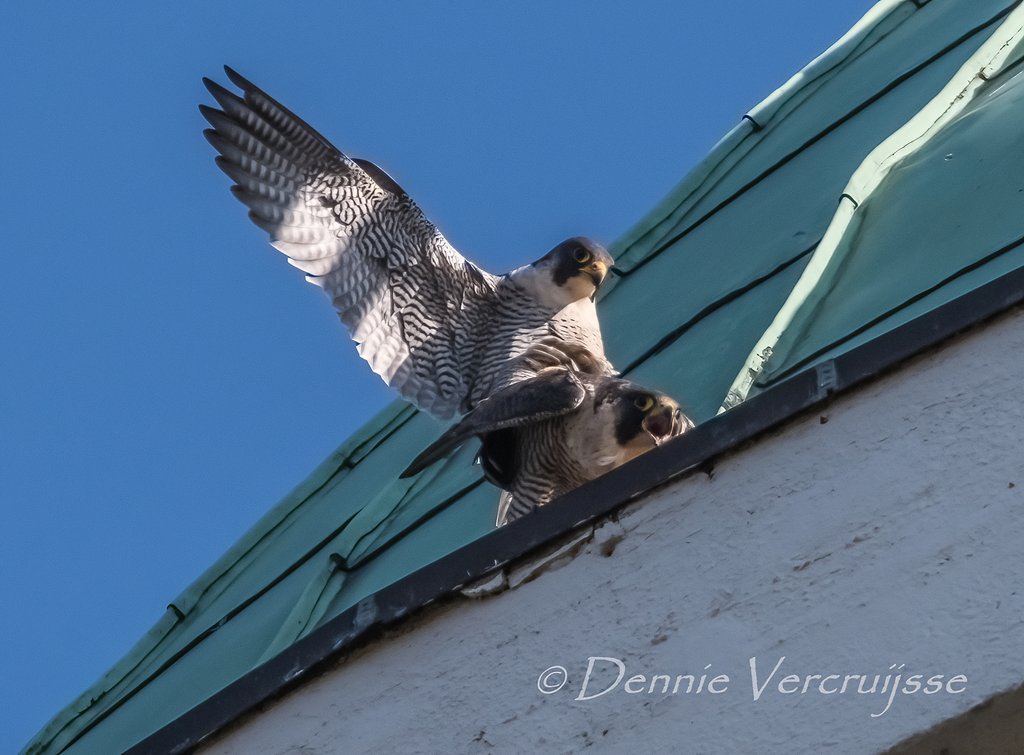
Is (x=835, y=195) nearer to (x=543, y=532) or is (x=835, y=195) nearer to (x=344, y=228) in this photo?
(x=344, y=228)

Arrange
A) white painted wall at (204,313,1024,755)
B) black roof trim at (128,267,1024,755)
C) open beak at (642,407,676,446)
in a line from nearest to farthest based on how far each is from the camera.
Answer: white painted wall at (204,313,1024,755)
black roof trim at (128,267,1024,755)
open beak at (642,407,676,446)

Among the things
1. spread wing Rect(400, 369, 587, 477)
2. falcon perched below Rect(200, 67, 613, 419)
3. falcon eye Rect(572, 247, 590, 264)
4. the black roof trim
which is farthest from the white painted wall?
falcon eye Rect(572, 247, 590, 264)

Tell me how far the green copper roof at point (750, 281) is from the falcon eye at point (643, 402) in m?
0.25

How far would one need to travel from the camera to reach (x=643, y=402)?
577 centimetres

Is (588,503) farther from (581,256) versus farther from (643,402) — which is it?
(581,256)

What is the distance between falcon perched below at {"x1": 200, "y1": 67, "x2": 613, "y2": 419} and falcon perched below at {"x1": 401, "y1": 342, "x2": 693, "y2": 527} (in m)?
0.88

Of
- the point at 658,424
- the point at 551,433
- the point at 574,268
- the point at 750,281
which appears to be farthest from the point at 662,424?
the point at 574,268

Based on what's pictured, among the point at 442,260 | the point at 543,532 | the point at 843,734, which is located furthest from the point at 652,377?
the point at 843,734

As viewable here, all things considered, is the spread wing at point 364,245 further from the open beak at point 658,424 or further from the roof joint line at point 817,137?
the open beak at point 658,424

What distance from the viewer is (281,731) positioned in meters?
4.17

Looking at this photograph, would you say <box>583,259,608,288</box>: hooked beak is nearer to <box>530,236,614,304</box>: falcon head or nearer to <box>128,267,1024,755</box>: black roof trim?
<box>530,236,614,304</box>: falcon head

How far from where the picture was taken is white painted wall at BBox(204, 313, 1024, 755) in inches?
140

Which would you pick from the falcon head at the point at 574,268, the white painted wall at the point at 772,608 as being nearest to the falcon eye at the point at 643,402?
the falcon head at the point at 574,268

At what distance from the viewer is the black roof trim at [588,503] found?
3.81 metres
